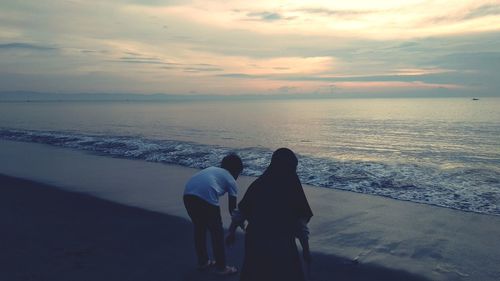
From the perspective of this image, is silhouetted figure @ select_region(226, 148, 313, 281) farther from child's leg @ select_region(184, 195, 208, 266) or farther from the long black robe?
child's leg @ select_region(184, 195, 208, 266)

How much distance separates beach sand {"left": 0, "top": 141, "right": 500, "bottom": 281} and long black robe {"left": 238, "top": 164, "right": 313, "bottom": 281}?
2413 mm

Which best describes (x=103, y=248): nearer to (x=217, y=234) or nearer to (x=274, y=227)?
(x=217, y=234)

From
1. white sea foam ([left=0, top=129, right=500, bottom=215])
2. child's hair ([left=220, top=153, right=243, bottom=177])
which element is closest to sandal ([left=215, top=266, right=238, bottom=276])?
child's hair ([left=220, top=153, right=243, bottom=177])

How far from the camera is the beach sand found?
5922 millimetres

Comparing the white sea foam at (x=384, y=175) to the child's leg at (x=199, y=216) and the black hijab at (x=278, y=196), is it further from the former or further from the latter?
the black hijab at (x=278, y=196)

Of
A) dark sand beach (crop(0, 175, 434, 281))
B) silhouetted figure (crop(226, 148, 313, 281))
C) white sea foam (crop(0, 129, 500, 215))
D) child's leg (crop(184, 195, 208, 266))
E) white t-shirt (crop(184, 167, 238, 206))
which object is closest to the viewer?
silhouetted figure (crop(226, 148, 313, 281))

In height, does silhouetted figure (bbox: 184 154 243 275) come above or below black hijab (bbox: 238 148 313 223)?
below

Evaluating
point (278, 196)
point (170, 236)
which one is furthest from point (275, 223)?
point (170, 236)

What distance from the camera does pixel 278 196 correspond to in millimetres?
3381

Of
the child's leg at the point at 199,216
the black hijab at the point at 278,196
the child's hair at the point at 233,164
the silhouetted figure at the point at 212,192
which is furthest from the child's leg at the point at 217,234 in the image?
the black hijab at the point at 278,196

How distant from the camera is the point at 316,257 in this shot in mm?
6480

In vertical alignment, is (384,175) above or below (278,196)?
below

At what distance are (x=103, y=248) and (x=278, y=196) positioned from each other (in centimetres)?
453

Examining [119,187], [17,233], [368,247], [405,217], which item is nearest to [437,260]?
[368,247]
